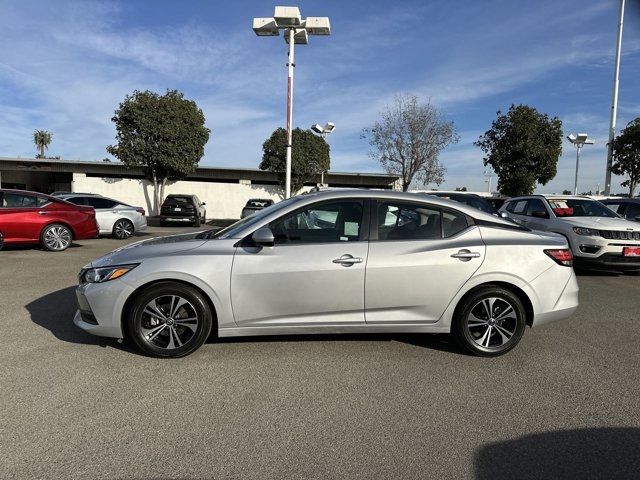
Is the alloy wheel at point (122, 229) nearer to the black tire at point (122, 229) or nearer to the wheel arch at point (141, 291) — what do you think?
the black tire at point (122, 229)

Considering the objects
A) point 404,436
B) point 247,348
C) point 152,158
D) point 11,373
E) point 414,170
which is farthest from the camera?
point 152,158

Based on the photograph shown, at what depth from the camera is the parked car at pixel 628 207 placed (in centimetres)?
1212

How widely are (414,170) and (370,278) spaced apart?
1947 cm

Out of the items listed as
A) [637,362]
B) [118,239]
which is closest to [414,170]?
[118,239]

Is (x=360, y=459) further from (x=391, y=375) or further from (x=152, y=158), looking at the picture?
(x=152, y=158)

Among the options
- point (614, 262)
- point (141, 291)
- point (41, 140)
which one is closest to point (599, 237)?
point (614, 262)

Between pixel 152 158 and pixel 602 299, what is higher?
pixel 152 158

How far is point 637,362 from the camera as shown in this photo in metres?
4.39

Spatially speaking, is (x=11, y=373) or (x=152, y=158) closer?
(x=11, y=373)

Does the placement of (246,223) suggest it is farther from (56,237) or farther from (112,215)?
(112,215)

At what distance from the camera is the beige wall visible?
30.5 meters

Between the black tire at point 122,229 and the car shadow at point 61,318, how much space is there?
8651 millimetres

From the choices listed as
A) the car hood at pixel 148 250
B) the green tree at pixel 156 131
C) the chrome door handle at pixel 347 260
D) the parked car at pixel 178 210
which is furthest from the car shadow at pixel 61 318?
the green tree at pixel 156 131

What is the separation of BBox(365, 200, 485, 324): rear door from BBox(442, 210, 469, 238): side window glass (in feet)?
0.04
